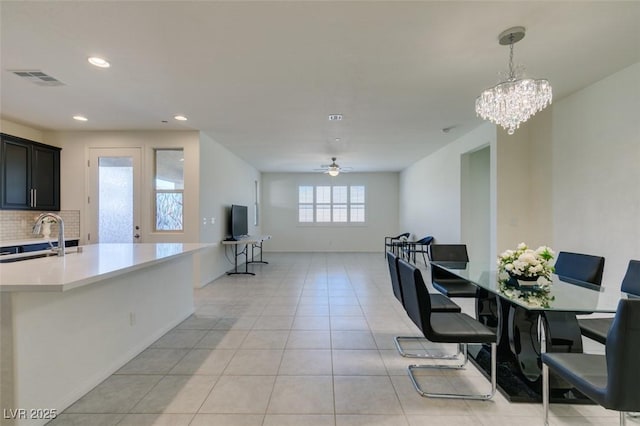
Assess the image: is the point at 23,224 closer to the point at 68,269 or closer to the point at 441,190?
the point at 68,269

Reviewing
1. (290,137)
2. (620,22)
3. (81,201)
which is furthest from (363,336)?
(81,201)

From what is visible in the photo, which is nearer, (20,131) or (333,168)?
(20,131)

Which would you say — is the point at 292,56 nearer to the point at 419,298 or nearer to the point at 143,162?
the point at 419,298

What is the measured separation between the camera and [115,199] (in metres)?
5.21

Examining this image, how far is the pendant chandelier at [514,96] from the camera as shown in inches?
94.8

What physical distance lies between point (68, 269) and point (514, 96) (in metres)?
3.55

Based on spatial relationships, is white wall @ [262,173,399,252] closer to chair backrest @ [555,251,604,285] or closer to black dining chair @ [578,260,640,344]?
chair backrest @ [555,251,604,285]

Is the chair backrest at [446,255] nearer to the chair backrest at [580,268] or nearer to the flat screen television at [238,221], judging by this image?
the chair backrest at [580,268]

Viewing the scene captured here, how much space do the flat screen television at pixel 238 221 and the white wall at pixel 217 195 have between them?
0.53ft

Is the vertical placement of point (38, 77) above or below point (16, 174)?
above

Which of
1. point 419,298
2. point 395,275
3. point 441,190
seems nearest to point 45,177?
point 395,275

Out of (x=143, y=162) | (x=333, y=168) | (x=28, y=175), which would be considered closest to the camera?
(x=28, y=175)

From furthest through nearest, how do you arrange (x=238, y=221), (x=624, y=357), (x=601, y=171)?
(x=238, y=221) → (x=601, y=171) → (x=624, y=357)

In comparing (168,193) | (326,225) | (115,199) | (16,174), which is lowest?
(326,225)
